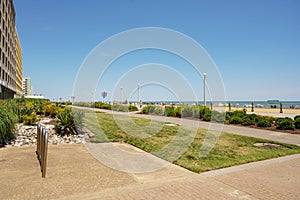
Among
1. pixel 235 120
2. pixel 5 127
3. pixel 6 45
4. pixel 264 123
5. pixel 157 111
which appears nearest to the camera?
pixel 5 127

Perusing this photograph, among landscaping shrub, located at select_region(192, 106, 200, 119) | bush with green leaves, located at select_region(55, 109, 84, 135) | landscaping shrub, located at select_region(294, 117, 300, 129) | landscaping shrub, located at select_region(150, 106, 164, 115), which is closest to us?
bush with green leaves, located at select_region(55, 109, 84, 135)

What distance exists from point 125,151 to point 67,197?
11.0ft

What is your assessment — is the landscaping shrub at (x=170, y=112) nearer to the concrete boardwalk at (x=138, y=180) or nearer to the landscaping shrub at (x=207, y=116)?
the landscaping shrub at (x=207, y=116)

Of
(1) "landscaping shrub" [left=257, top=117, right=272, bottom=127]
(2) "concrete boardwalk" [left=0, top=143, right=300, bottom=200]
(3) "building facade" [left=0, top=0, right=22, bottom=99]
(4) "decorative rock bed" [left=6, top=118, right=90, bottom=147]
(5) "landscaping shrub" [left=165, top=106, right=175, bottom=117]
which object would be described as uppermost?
(3) "building facade" [left=0, top=0, right=22, bottom=99]

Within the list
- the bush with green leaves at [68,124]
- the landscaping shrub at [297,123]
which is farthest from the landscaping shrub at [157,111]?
the bush with green leaves at [68,124]

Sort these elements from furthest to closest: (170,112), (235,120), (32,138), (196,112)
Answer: (170,112), (196,112), (235,120), (32,138)

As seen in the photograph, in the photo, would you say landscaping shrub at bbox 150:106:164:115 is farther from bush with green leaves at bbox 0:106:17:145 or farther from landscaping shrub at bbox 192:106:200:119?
bush with green leaves at bbox 0:106:17:145

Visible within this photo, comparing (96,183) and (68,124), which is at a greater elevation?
(68,124)

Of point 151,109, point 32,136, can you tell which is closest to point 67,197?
point 32,136

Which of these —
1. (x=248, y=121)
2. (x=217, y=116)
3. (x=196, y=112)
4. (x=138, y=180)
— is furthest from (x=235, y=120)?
(x=138, y=180)

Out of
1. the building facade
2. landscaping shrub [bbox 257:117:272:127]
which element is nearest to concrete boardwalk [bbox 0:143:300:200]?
landscaping shrub [bbox 257:117:272:127]

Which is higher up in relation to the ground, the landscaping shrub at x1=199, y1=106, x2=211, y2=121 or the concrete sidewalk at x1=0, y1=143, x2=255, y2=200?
the landscaping shrub at x1=199, y1=106, x2=211, y2=121

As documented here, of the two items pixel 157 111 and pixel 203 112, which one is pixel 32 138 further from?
pixel 157 111

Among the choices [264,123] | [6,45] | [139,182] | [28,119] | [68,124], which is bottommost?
[139,182]
